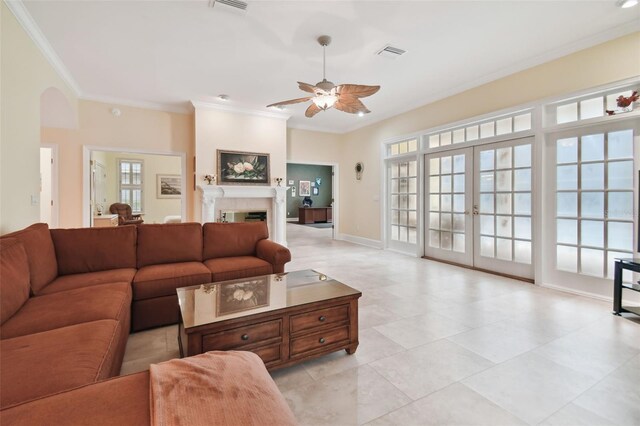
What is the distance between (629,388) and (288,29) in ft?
13.0

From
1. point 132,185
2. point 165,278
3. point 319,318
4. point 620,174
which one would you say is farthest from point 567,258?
point 132,185

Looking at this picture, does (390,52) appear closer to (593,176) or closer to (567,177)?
(567,177)

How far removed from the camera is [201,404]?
86 cm

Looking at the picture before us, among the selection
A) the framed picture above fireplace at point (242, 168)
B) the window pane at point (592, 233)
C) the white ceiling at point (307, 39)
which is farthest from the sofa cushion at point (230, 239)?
the window pane at point (592, 233)

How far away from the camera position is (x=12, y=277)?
1.77 m

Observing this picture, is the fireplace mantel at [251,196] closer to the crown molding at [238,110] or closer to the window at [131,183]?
the crown molding at [238,110]

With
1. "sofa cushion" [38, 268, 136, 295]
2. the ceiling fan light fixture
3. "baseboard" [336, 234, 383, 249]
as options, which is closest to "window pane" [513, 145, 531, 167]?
the ceiling fan light fixture

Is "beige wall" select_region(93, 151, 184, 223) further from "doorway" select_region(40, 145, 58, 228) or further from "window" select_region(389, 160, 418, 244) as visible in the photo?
"window" select_region(389, 160, 418, 244)

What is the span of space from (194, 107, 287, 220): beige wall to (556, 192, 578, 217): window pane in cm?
470

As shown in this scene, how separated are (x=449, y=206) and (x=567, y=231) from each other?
1682mm

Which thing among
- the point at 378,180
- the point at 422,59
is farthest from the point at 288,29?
the point at 378,180

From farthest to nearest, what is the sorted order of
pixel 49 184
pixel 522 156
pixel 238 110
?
pixel 238 110
pixel 49 184
pixel 522 156

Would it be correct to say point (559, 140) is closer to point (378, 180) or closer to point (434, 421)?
point (378, 180)

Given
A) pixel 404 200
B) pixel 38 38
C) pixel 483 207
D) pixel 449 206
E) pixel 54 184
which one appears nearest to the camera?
pixel 38 38
